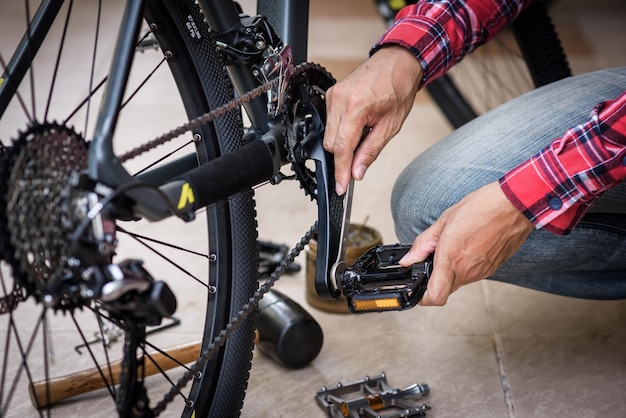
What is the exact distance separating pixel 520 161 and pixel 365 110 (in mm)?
285

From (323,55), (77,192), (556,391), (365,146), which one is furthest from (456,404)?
(323,55)

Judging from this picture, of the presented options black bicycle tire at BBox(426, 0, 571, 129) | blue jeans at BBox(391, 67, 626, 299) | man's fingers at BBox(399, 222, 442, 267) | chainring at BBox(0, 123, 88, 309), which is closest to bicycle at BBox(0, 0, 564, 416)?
chainring at BBox(0, 123, 88, 309)

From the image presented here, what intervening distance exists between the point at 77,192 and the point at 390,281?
44cm

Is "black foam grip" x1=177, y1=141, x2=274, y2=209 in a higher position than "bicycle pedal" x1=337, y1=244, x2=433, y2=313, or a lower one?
higher

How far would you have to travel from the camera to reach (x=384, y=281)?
1072mm

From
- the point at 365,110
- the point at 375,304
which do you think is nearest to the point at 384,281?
the point at 375,304

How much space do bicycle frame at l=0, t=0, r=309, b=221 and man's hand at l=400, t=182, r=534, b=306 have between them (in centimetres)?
30

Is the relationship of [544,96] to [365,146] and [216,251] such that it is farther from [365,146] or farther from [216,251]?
[216,251]

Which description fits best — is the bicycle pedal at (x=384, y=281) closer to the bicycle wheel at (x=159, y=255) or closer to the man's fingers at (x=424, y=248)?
the man's fingers at (x=424, y=248)

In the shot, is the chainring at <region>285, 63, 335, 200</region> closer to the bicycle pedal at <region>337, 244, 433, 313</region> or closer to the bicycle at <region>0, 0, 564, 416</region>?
the bicycle at <region>0, 0, 564, 416</region>

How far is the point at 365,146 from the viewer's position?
3.74ft

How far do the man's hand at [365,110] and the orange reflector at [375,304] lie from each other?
0.17m

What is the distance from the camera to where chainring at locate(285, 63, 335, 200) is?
3.59 ft

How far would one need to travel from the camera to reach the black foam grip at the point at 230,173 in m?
0.91
